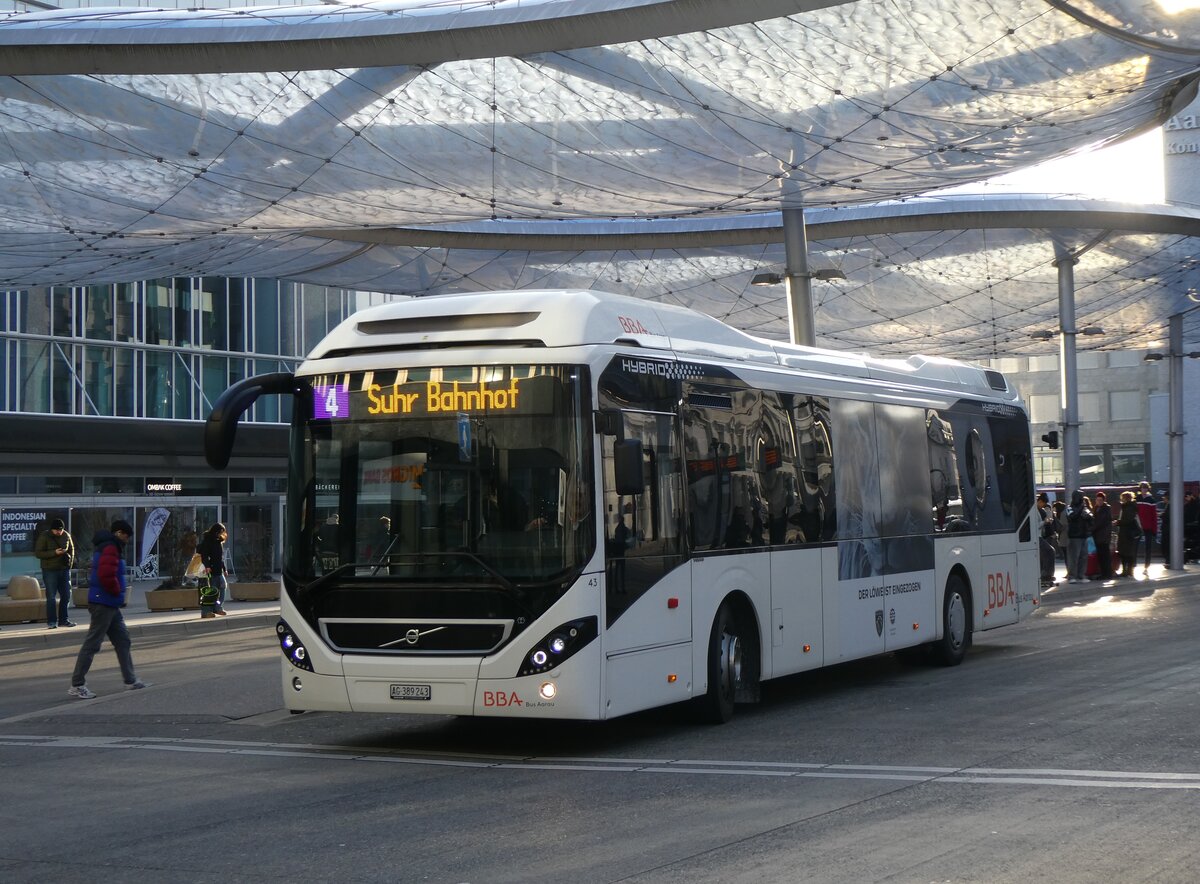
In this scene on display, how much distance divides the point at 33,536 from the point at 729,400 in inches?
993

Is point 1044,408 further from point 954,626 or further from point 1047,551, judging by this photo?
point 954,626

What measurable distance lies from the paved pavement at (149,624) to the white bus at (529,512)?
1448cm

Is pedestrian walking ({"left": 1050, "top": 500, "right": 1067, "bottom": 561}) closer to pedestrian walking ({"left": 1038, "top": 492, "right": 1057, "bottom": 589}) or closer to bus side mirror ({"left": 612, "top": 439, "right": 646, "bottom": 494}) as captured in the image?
pedestrian walking ({"left": 1038, "top": 492, "right": 1057, "bottom": 589})

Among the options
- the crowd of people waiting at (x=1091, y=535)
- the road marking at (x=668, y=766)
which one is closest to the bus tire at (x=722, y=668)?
the road marking at (x=668, y=766)

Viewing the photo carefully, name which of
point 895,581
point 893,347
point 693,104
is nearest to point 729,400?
point 895,581

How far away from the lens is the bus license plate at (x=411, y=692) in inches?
420

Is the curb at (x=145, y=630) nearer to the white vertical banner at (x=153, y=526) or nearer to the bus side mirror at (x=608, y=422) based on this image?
the white vertical banner at (x=153, y=526)

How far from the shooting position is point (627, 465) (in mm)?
10773

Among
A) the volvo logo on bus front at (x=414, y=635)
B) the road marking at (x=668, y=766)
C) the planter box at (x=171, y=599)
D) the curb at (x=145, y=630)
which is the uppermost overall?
the volvo logo on bus front at (x=414, y=635)

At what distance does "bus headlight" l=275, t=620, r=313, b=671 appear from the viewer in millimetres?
11141

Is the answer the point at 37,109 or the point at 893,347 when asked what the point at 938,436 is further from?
the point at 893,347

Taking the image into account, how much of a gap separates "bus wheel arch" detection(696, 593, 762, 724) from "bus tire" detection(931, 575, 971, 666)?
4.50m

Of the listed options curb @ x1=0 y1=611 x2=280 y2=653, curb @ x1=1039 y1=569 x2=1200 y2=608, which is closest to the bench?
curb @ x1=0 y1=611 x2=280 y2=653

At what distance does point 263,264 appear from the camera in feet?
118
